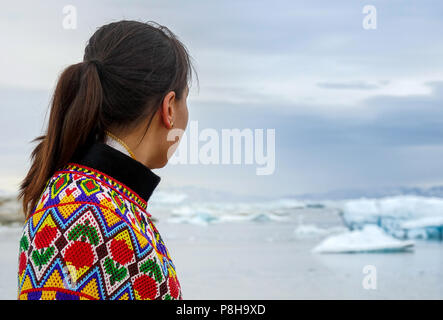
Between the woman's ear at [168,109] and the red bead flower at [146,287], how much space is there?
8.3 inches

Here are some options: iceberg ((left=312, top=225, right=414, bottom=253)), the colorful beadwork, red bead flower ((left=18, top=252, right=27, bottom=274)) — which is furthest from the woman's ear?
iceberg ((left=312, top=225, right=414, bottom=253))

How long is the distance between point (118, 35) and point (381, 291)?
377 inches

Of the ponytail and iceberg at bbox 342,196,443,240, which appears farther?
iceberg at bbox 342,196,443,240

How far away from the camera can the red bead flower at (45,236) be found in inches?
29.0

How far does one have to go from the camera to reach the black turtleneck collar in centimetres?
82

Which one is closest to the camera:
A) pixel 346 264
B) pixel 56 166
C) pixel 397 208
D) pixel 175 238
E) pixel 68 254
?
pixel 68 254

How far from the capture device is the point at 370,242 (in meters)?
9.77

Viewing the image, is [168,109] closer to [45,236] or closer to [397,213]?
[45,236]

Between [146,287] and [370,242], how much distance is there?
30.8ft

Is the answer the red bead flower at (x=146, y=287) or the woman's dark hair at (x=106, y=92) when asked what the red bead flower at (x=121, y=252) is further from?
the woman's dark hair at (x=106, y=92)

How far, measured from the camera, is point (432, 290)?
9719 millimetres

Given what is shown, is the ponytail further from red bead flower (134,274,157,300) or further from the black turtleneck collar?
red bead flower (134,274,157,300)
